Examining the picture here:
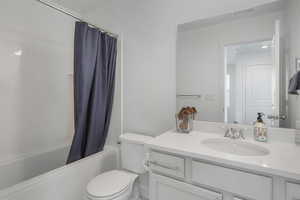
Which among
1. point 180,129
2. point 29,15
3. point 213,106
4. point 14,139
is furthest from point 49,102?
point 213,106

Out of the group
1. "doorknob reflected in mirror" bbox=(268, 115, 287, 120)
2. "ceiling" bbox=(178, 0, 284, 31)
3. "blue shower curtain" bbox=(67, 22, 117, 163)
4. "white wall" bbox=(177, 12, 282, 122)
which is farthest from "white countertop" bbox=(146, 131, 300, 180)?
"ceiling" bbox=(178, 0, 284, 31)

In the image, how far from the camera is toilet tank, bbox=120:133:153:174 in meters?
1.59

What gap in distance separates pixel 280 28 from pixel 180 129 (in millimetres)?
1118

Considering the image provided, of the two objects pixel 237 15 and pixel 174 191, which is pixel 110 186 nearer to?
pixel 174 191

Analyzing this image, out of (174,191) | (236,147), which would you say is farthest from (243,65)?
(174,191)

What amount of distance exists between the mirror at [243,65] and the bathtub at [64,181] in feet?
3.56

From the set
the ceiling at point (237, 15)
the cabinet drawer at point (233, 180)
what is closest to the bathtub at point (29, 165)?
the cabinet drawer at point (233, 180)

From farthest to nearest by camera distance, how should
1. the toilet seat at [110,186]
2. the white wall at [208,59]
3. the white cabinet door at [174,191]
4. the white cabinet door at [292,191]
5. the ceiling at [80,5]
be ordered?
the ceiling at [80,5], the white wall at [208,59], the toilet seat at [110,186], the white cabinet door at [174,191], the white cabinet door at [292,191]

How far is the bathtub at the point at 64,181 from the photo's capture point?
46.2 inches

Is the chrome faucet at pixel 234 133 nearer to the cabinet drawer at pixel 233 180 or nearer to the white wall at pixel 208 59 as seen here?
the white wall at pixel 208 59

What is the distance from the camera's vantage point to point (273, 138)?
1.21 meters

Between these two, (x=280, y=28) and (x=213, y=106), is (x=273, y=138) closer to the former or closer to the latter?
(x=213, y=106)

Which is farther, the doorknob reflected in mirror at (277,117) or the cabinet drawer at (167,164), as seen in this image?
the doorknob reflected in mirror at (277,117)

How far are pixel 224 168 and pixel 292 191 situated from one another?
0.95ft
